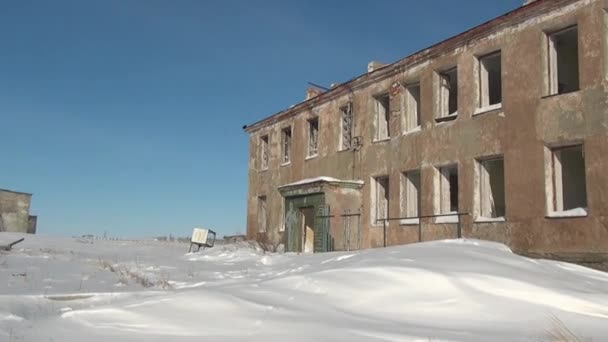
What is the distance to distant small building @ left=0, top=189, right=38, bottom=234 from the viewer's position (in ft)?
122

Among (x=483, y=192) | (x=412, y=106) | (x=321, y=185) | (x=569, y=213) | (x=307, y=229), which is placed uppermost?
(x=412, y=106)

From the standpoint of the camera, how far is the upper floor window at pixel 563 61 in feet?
41.3

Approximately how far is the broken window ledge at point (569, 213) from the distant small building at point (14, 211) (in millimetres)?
35161

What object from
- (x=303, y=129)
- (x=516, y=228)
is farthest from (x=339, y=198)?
(x=516, y=228)

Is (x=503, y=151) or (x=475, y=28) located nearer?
(x=503, y=151)

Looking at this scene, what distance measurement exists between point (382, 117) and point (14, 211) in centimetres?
2970

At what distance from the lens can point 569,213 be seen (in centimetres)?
1177

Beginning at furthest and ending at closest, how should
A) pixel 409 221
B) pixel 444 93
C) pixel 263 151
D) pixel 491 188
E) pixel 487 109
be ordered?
pixel 263 151
pixel 409 221
pixel 444 93
pixel 491 188
pixel 487 109

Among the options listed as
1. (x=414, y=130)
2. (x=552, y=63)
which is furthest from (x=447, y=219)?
(x=552, y=63)

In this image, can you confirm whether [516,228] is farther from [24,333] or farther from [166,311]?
[24,333]

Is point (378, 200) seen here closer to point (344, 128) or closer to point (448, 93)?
point (344, 128)

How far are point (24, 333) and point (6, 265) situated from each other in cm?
806

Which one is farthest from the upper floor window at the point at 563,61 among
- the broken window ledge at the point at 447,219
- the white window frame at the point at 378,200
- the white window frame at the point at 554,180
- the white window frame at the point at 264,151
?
the white window frame at the point at 264,151

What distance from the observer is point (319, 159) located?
20.5 meters
